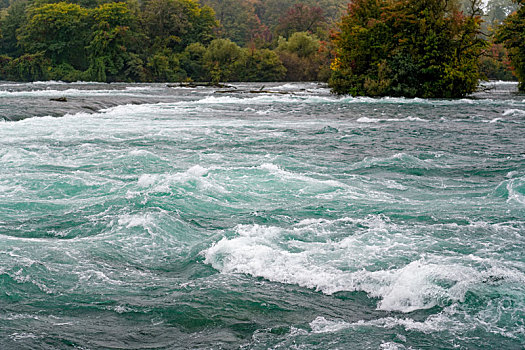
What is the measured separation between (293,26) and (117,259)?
215 ft

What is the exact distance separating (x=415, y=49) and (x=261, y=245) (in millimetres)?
23458

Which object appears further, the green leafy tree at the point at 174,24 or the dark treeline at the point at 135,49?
the green leafy tree at the point at 174,24

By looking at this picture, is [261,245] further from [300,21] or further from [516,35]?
[300,21]

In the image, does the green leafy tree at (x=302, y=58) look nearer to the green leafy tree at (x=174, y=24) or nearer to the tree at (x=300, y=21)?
the green leafy tree at (x=174, y=24)

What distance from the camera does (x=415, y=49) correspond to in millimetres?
26359

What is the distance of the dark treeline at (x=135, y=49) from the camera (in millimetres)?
50656

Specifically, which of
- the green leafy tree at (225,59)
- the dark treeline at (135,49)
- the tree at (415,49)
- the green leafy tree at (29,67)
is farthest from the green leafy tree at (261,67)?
the tree at (415,49)

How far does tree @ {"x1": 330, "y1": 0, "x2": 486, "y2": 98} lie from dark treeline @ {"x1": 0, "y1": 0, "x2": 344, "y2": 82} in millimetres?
21614

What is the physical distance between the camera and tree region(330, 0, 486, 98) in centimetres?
2545

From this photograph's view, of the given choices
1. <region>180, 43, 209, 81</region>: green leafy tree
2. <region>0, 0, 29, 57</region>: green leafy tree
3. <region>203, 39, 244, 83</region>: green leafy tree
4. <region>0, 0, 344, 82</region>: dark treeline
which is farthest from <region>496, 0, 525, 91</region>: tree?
<region>0, 0, 29, 57</region>: green leafy tree

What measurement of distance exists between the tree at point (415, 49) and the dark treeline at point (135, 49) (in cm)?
2161

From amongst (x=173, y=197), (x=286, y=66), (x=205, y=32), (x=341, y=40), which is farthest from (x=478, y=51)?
(x=205, y=32)

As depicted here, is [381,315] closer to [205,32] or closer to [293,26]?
[205,32]

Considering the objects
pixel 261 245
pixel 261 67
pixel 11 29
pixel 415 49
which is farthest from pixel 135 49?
pixel 261 245
